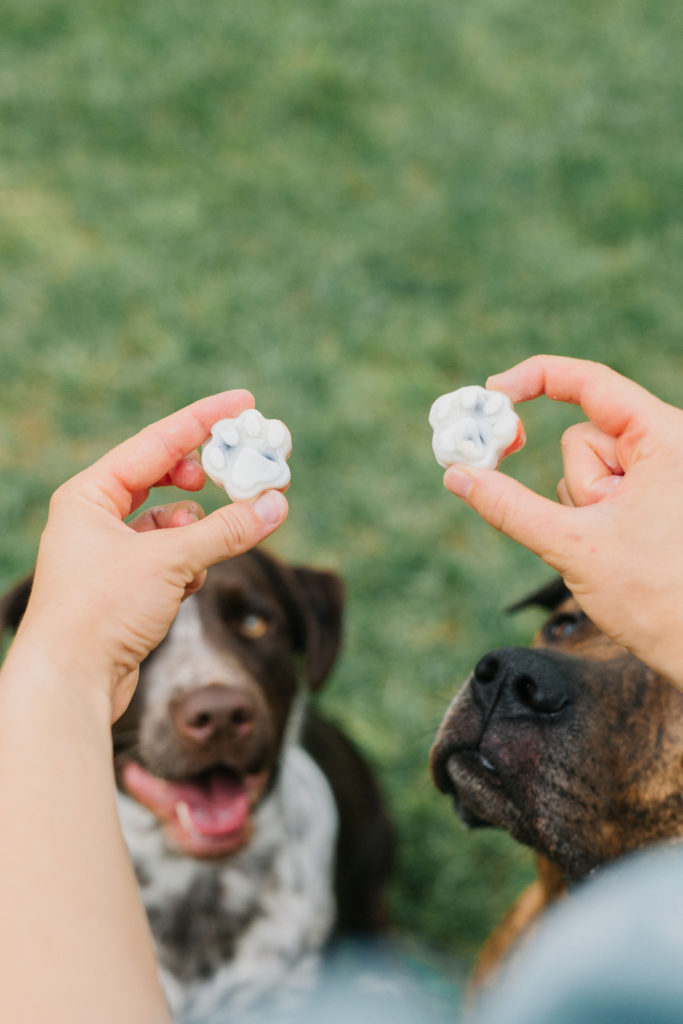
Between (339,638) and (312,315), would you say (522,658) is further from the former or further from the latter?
(312,315)

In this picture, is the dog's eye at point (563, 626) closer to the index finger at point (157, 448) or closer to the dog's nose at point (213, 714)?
the dog's nose at point (213, 714)

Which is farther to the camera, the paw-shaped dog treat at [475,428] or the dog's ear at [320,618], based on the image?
the dog's ear at [320,618]

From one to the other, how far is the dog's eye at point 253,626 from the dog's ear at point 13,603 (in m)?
0.70

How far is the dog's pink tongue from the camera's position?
2.69 m

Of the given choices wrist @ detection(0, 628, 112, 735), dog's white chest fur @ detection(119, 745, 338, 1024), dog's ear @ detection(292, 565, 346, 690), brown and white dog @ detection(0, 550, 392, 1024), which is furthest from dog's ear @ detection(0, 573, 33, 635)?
wrist @ detection(0, 628, 112, 735)

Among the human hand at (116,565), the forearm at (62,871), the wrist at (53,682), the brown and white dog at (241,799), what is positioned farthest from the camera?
the brown and white dog at (241,799)

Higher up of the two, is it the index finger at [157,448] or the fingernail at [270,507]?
the index finger at [157,448]

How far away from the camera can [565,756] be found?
6.49 feet

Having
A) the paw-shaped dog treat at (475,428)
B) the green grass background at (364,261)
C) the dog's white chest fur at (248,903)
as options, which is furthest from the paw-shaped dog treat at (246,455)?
the green grass background at (364,261)

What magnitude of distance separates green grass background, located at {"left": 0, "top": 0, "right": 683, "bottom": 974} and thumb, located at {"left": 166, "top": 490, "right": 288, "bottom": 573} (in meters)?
2.23

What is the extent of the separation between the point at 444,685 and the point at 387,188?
3.73 meters

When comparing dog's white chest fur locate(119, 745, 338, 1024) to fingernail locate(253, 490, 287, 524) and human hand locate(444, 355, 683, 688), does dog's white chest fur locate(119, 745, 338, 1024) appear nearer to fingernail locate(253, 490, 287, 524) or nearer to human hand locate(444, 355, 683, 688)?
fingernail locate(253, 490, 287, 524)

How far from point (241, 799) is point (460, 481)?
5.10ft

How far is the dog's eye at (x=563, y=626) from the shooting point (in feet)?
8.70
